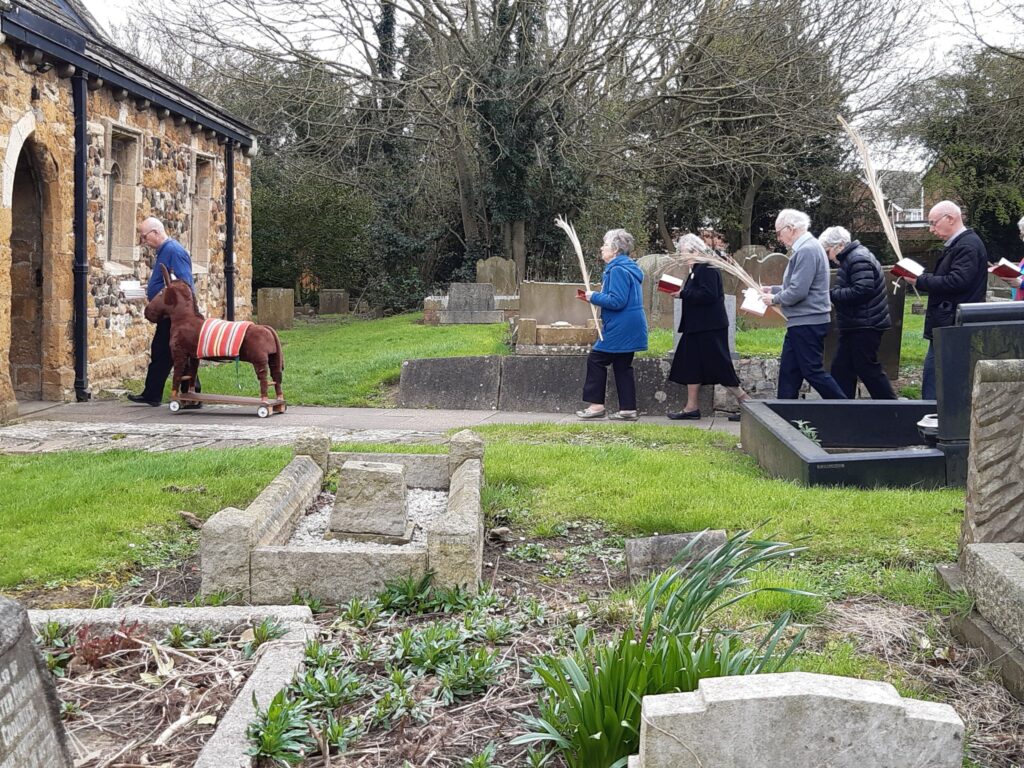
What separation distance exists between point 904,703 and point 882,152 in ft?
104

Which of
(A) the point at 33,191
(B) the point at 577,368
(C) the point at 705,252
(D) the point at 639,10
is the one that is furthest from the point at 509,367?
(D) the point at 639,10

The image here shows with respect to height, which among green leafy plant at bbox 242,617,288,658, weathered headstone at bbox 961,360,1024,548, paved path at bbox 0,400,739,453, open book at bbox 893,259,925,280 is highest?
open book at bbox 893,259,925,280

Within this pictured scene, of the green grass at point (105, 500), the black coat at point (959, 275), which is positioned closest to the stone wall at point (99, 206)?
the green grass at point (105, 500)

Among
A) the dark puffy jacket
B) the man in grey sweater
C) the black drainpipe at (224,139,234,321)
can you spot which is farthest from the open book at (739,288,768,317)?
the black drainpipe at (224,139,234,321)

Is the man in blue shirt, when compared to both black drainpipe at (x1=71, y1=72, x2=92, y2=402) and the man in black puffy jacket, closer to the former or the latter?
black drainpipe at (x1=71, y1=72, x2=92, y2=402)

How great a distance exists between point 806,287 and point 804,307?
195 mm

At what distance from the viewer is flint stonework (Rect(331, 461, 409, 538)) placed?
18.2ft

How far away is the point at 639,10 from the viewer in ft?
73.5

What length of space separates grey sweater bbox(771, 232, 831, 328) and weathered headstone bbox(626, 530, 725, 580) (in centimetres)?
482

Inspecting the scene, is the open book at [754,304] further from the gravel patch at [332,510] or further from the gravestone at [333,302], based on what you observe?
the gravestone at [333,302]

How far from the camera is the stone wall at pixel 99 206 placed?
36.7 feet

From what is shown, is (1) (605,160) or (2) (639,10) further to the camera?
(1) (605,160)

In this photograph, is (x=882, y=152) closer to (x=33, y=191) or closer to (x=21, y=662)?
(x=33, y=191)

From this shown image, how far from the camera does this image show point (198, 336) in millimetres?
11336
